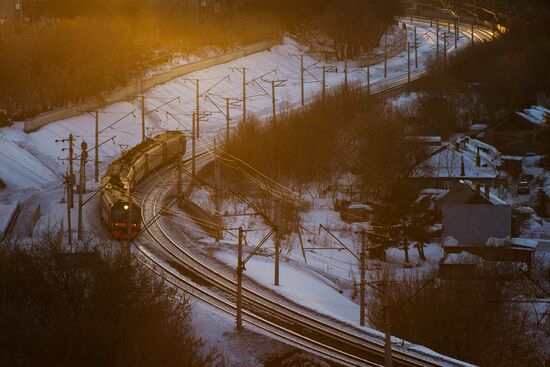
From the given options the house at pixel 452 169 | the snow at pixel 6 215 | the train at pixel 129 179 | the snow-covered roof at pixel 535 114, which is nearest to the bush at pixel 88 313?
the train at pixel 129 179

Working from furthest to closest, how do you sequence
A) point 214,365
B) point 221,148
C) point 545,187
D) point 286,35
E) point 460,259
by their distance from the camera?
point 286,35, point 545,187, point 221,148, point 460,259, point 214,365

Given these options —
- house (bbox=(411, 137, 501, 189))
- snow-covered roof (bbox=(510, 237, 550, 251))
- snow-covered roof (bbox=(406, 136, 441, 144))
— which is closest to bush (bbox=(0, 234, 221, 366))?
snow-covered roof (bbox=(510, 237, 550, 251))

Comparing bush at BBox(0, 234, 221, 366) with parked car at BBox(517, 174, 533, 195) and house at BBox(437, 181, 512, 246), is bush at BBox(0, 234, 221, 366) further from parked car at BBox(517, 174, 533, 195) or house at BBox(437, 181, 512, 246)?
parked car at BBox(517, 174, 533, 195)

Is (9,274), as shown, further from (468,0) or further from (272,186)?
(468,0)

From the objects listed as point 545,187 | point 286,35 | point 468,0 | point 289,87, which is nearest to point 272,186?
point 545,187

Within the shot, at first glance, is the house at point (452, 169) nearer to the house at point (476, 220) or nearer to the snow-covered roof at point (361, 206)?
→ the snow-covered roof at point (361, 206)
